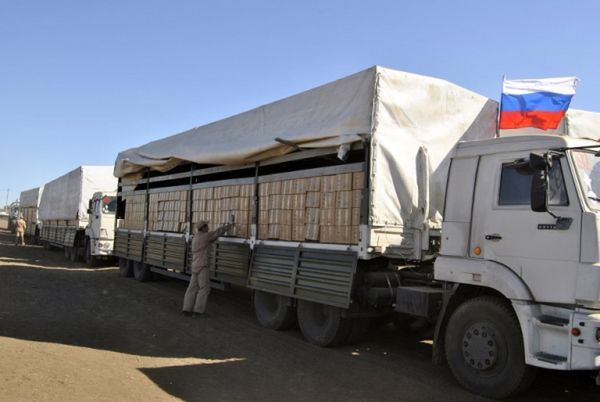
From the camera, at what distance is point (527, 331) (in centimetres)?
479

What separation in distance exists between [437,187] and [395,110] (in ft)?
3.78

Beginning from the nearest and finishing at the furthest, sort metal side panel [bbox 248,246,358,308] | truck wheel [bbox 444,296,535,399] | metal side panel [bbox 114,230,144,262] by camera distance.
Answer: truck wheel [bbox 444,296,535,399]
metal side panel [bbox 248,246,358,308]
metal side panel [bbox 114,230,144,262]

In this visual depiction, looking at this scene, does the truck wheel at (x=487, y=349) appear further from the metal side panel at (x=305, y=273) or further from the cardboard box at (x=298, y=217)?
the cardboard box at (x=298, y=217)

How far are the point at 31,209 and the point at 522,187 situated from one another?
38973 mm

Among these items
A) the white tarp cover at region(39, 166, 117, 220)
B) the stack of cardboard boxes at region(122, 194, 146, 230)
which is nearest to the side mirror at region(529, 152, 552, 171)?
the stack of cardboard boxes at region(122, 194, 146, 230)

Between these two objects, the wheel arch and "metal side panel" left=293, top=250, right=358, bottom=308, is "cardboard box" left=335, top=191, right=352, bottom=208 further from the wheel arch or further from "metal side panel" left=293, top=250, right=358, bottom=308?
the wheel arch

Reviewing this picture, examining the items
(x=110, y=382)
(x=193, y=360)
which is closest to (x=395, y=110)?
(x=193, y=360)

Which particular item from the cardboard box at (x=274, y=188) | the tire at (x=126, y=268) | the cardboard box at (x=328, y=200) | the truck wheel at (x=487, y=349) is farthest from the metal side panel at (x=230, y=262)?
the tire at (x=126, y=268)

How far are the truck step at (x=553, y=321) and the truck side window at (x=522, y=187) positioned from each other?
1.01 m

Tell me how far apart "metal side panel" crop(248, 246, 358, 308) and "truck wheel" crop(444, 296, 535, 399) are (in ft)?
5.13

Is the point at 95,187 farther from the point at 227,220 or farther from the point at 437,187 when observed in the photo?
the point at 437,187

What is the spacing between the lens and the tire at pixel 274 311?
8.20m

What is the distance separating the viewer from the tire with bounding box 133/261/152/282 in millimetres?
14117

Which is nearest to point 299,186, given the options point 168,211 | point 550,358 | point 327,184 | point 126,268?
point 327,184
